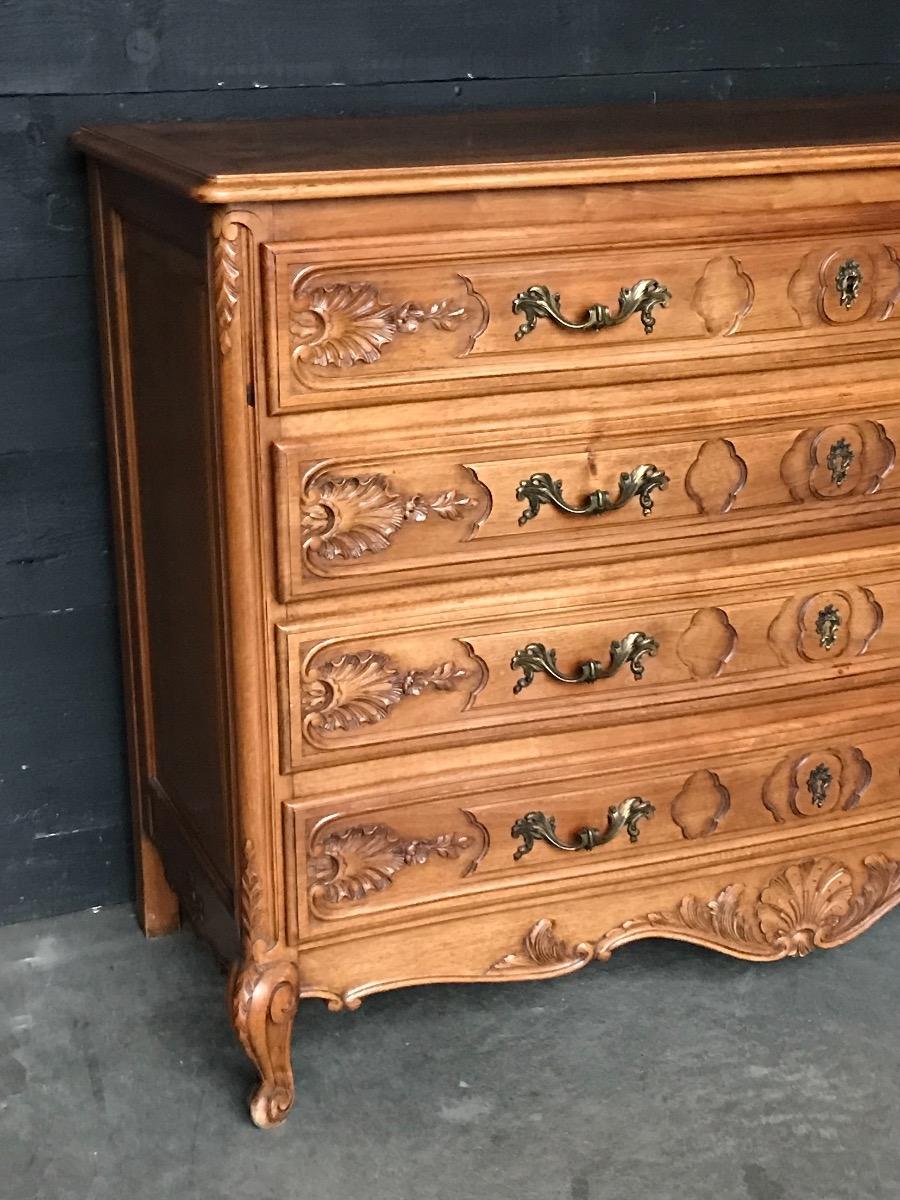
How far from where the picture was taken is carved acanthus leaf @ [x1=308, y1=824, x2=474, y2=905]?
74.2 inches

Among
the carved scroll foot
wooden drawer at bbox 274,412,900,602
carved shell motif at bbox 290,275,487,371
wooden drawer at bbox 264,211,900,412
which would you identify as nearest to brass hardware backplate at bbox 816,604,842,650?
wooden drawer at bbox 274,412,900,602

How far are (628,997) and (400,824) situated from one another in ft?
1.81

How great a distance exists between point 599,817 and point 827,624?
0.38 m

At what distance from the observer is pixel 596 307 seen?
5.77 ft

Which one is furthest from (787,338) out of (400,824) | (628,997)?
(628,997)

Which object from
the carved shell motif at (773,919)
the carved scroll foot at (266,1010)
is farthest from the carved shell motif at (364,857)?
the carved shell motif at (773,919)

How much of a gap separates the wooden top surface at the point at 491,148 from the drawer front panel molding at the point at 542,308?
8 cm

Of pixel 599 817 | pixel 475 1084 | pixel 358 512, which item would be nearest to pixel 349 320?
pixel 358 512

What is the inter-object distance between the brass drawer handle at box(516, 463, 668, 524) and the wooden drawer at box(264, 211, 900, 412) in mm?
115

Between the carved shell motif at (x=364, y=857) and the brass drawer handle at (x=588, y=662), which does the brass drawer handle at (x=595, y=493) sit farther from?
the carved shell motif at (x=364, y=857)

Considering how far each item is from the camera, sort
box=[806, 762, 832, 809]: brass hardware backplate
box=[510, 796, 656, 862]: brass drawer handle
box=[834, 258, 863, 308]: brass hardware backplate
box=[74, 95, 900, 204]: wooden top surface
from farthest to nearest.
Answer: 1. box=[806, 762, 832, 809]: brass hardware backplate
2. box=[510, 796, 656, 862]: brass drawer handle
3. box=[834, 258, 863, 308]: brass hardware backplate
4. box=[74, 95, 900, 204]: wooden top surface

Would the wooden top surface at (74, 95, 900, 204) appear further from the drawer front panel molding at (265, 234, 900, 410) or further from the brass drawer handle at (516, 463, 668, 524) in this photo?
the brass drawer handle at (516, 463, 668, 524)

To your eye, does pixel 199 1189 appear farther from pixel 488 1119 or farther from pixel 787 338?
pixel 787 338

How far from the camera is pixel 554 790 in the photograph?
77.2 inches
